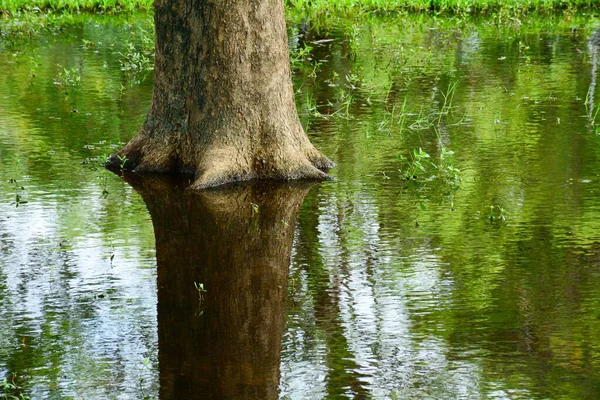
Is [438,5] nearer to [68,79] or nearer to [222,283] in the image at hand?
[68,79]

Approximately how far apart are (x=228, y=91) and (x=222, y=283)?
3.15 m

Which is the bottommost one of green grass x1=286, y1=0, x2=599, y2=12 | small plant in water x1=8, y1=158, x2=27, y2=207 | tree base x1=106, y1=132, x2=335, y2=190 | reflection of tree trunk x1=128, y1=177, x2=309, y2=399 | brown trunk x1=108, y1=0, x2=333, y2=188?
reflection of tree trunk x1=128, y1=177, x2=309, y2=399

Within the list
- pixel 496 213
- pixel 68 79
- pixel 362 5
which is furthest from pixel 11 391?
pixel 362 5

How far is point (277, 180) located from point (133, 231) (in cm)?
184

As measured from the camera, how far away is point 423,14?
23.6 meters

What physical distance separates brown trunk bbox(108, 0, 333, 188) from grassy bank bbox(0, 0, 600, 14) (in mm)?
13767

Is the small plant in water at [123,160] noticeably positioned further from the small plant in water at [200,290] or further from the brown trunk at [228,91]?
the small plant in water at [200,290]

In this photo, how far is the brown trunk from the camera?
32.8 feet

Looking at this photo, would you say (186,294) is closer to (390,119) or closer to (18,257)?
(18,257)

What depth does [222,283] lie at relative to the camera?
7.21m

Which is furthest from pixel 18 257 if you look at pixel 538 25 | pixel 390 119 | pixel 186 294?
pixel 538 25

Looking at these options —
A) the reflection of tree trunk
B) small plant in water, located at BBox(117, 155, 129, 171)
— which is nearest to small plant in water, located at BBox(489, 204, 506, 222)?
the reflection of tree trunk

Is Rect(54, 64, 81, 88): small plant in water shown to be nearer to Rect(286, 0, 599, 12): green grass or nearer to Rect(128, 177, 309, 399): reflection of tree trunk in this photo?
Rect(128, 177, 309, 399): reflection of tree trunk

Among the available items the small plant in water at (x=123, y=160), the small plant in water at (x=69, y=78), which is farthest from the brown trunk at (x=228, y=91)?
the small plant in water at (x=69, y=78)
